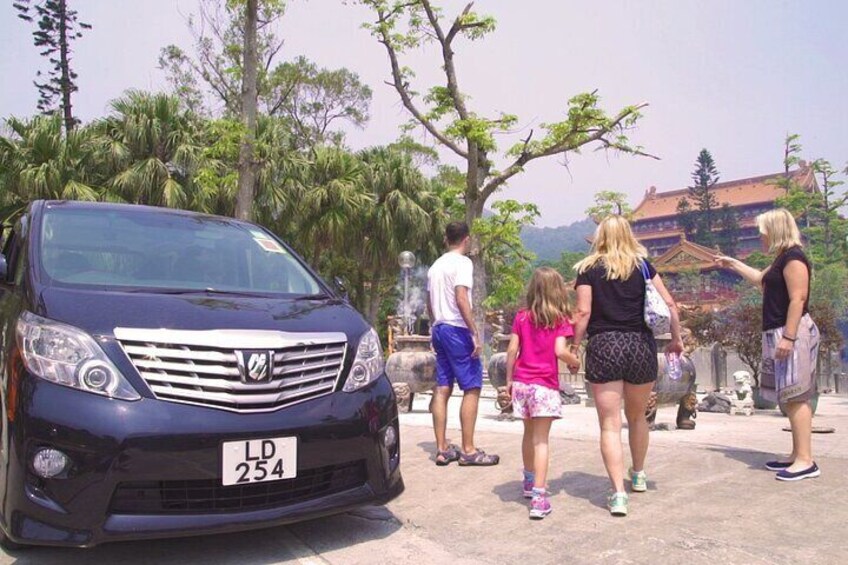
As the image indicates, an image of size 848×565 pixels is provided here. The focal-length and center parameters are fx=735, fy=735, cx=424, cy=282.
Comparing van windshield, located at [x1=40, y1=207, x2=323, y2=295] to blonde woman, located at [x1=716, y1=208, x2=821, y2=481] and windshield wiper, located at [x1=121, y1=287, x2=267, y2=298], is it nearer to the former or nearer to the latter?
windshield wiper, located at [x1=121, y1=287, x2=267, y2=298]

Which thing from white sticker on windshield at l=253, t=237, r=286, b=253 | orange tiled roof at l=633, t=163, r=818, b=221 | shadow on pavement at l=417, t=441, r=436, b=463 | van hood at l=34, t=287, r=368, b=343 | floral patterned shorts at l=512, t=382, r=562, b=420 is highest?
orange tiled roof at l=633, t=163, r=818, b=221

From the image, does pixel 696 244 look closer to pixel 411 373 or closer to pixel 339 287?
pixel 411 373

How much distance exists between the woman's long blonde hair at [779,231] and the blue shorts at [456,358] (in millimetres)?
1830

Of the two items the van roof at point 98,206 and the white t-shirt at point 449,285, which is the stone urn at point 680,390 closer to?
the white t-shirt at point 449,285

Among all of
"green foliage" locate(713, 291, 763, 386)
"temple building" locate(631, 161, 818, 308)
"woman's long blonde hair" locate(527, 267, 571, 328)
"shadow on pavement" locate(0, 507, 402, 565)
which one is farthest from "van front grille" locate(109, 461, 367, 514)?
"temple building" locate(631, 161, 818, 308)

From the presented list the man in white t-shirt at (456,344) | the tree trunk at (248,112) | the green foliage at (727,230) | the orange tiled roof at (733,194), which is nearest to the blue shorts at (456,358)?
the man in white t-shirt at (456,344)

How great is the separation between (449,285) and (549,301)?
1096mm

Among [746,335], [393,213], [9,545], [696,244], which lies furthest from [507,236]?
[696,244]

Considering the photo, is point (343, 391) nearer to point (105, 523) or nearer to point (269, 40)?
point (105, 523)

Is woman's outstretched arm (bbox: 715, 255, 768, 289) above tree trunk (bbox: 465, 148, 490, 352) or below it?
below

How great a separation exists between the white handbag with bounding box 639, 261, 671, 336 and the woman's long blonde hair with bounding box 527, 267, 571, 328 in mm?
380

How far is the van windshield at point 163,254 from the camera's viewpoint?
326 cm

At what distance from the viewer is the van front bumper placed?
2.49 metres

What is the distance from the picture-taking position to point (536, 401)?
357 cm
